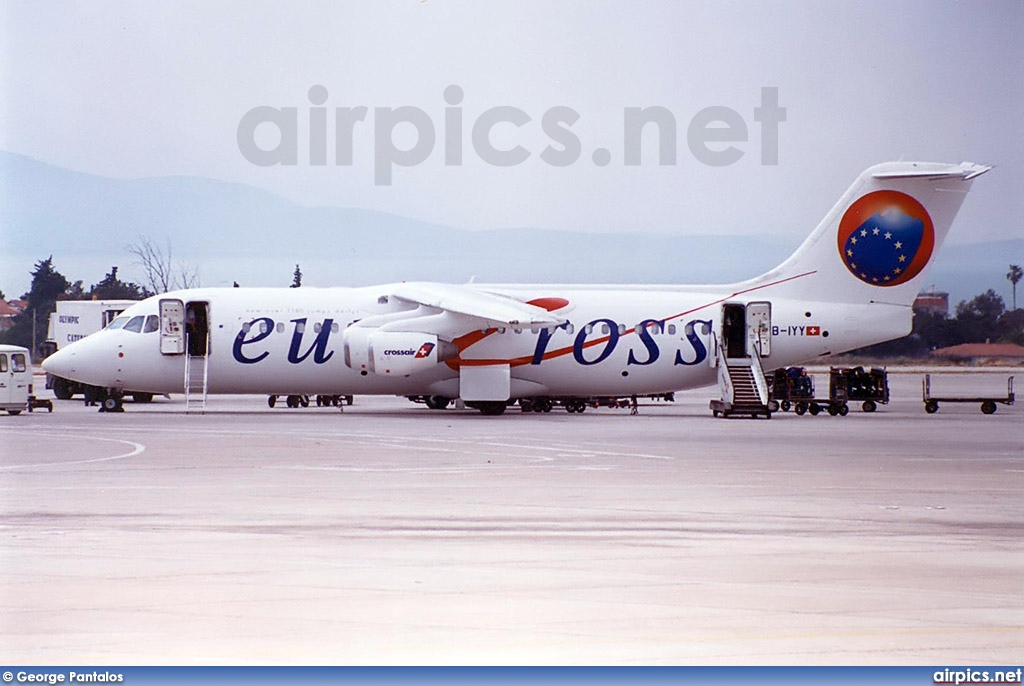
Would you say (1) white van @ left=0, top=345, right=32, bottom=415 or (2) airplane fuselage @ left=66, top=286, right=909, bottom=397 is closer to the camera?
(2) airplane fuselage @ left=66, top=286, right=909, bottom=397

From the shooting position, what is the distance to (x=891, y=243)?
40406mm

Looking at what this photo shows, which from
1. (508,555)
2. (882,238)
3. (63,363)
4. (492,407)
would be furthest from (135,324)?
(508,555)

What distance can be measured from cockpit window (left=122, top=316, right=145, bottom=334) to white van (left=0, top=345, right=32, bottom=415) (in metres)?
3.19

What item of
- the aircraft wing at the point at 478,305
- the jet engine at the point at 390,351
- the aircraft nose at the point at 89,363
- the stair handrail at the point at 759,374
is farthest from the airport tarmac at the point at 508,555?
the aircraft nose at the point at 89,363

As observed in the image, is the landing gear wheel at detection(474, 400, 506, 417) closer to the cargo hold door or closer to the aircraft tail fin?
the cargo hold door

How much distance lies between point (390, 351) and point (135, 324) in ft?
26.2

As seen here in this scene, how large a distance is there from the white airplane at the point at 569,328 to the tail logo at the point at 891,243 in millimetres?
42

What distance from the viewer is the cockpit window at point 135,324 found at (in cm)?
3959

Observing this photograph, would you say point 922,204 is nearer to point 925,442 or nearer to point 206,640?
point 925,442

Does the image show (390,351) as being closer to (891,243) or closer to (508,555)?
(891,243)

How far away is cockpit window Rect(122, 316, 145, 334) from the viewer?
1559 inches

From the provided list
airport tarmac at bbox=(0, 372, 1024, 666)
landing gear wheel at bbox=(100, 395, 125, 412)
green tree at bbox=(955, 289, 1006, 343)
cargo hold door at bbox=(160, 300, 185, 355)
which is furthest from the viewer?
landing gear wheel at bbox=(100, 395, 125, 412)

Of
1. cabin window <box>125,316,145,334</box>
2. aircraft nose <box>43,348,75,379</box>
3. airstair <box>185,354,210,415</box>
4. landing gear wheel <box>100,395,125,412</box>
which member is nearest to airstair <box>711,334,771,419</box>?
airstair <box>185,354,210,415</box>

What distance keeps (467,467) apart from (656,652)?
13.5 meters
